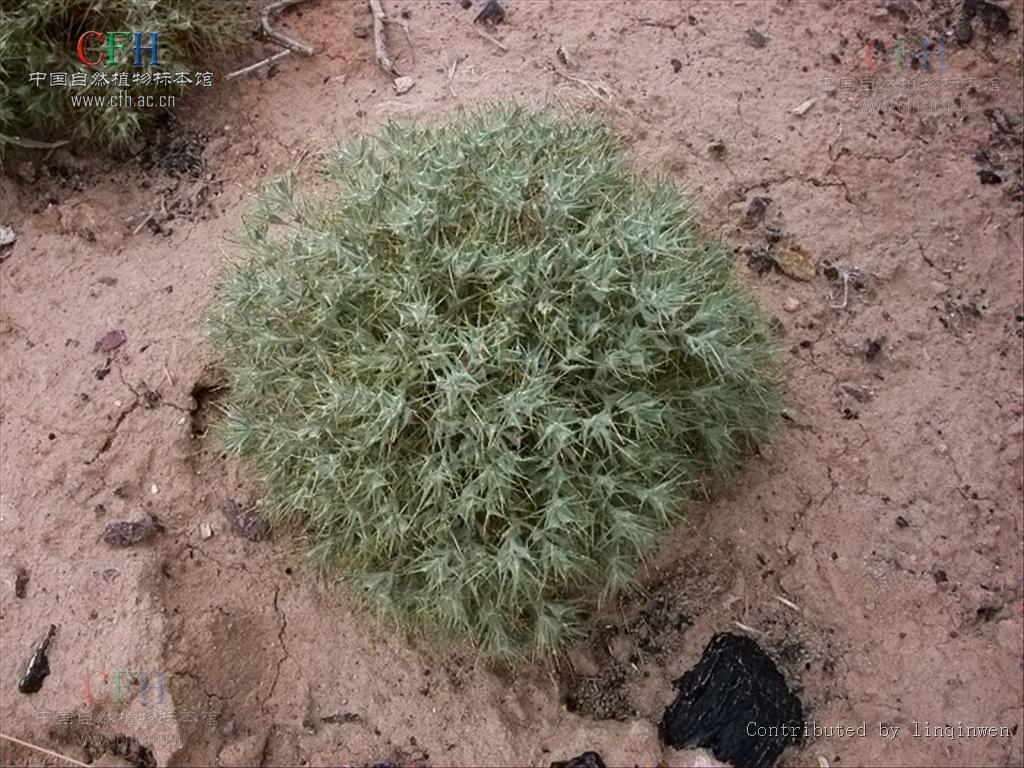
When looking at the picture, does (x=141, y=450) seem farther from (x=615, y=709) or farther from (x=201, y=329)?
(x=615, y=709)

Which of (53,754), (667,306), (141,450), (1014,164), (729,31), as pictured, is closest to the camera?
(667,306)

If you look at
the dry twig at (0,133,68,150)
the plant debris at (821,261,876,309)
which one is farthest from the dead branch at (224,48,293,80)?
the plant debris at (821,261,876,309)

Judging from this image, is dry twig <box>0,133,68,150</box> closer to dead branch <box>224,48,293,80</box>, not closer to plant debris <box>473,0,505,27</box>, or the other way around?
dead branch <box>224,48,293,80</box>

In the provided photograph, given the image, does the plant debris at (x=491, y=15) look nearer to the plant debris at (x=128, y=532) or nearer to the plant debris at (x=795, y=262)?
the plant debris at (x=795, y=262)

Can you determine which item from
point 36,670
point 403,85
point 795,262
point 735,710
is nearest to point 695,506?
point 735,710

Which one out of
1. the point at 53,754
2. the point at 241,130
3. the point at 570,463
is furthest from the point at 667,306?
the point at 241,130
